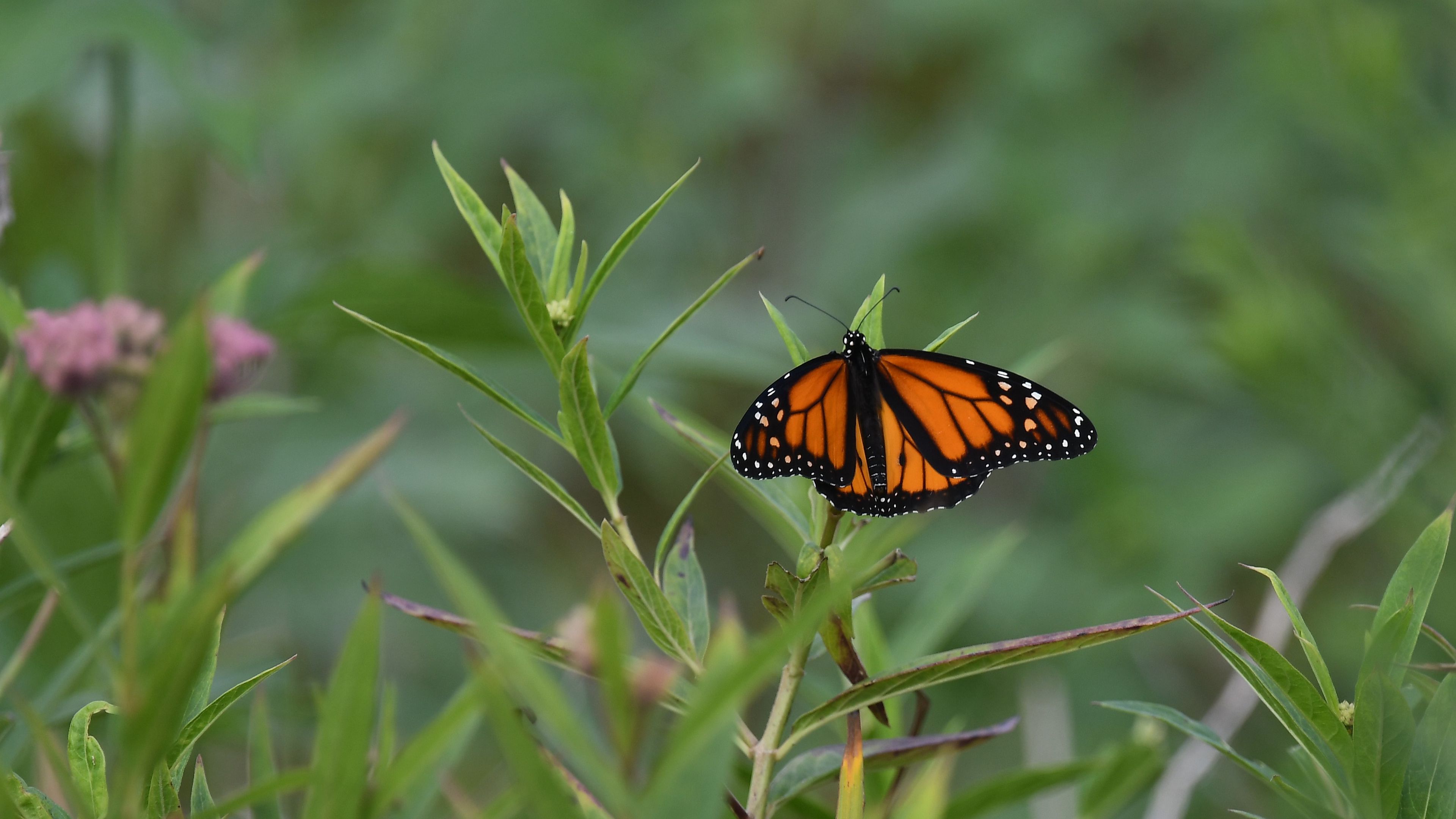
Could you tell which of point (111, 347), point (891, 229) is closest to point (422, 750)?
point (111, 347)

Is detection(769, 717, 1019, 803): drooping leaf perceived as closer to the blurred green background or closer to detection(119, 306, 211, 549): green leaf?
detection(119, 306, 211, 549): green leaf

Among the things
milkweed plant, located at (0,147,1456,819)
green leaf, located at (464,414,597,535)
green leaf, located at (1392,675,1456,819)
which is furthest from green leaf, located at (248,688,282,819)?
green leaf, located at (1392,675,1456,819)

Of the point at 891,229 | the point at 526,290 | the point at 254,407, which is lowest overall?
the point at 891,229

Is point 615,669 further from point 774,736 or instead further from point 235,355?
point 235,355

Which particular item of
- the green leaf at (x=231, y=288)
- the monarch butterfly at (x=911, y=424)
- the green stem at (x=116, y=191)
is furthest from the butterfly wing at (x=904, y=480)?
the green stem at (x=116, y=191)

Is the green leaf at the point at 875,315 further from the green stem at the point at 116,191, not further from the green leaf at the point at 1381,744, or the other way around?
the green stem at the point at 116,191
